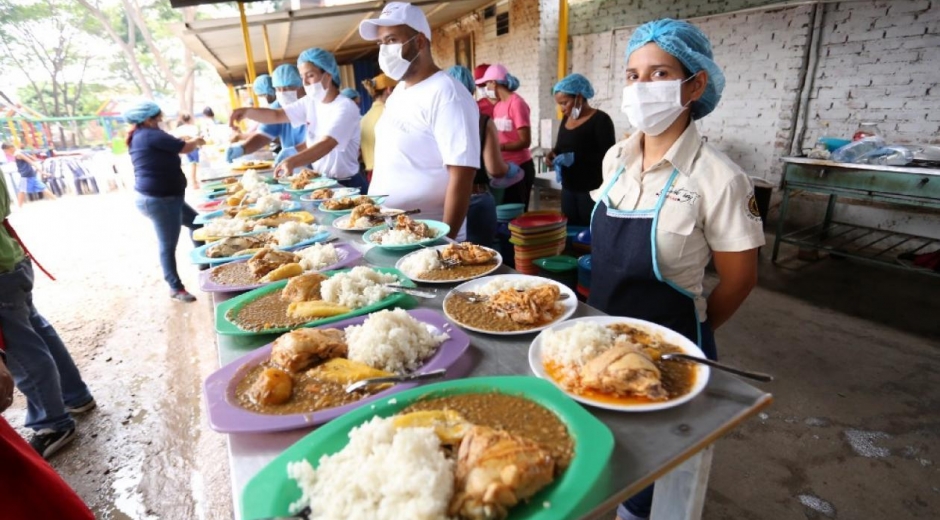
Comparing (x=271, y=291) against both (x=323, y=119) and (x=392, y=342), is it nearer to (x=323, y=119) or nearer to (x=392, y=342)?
(x=392, y=342)

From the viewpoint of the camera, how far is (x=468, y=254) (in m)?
2.04

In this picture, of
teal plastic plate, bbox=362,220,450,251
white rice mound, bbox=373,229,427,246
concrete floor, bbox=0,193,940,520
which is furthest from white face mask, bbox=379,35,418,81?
concrete floor, bbox=0,193,940,520

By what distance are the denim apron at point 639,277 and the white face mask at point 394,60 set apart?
60.4 inches

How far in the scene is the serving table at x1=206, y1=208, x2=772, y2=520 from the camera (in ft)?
2.99

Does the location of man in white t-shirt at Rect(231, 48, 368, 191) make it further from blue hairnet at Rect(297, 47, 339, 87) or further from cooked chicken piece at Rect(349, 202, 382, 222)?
cooked chicken piece at Rect(349, 202, 382, 222)

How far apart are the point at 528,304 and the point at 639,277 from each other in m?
0.58

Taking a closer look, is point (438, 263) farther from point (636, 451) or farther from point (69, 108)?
point (69, 108)

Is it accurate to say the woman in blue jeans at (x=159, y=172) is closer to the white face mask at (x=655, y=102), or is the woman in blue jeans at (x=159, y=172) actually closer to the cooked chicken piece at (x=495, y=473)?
the white face mask at (x=655, y=102)

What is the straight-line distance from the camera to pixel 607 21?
844 cm

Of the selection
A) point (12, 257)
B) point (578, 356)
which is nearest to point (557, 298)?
point (578, 356)

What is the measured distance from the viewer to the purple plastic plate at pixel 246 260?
1.84m

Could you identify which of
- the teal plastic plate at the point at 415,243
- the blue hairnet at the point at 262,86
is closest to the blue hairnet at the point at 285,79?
the blue hairnet at the point at 262,86

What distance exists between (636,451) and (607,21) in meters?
9.10

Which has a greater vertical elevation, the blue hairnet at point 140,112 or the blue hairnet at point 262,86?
the blue hairnet at point 262,86
